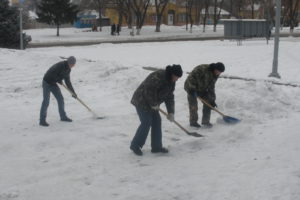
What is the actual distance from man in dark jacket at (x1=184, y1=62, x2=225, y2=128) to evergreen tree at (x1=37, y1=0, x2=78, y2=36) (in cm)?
3742

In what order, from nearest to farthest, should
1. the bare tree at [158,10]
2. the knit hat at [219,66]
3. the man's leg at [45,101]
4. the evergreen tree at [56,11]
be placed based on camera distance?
1. the knit hat at [219,66]
2. the man's leg at [45,101]
3. the evergreen tree at [56,11]
4. the bare tree at [158,10]

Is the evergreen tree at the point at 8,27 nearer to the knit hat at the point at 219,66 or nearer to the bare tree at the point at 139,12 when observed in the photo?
the knit hat at the point at 219,66

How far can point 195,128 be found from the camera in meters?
8.37

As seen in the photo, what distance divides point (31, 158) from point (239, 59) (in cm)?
1187

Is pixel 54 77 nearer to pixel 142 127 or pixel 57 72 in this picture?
pixel 57 72

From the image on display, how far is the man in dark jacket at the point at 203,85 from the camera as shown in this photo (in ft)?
26.2

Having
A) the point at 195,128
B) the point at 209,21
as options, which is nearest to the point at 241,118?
the point at 195,128

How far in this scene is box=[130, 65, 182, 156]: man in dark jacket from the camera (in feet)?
20.4

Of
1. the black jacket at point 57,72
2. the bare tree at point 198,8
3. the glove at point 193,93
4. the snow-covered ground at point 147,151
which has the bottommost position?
the snow-covered ground at point 147,151

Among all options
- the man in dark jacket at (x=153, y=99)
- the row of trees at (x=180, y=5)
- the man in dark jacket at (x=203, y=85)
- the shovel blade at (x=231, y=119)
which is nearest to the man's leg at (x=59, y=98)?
the man in dark jacket at (x=203, y=85)

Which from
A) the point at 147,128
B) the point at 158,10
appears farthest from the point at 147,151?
the point at 158,10

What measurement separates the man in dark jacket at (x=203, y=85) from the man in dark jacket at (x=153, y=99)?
1.48 m

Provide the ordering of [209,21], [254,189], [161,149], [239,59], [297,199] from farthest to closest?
[209,21] → [239,59] → [161,149] → [254,189] → [297,199]

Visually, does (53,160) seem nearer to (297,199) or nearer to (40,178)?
(40,178)
